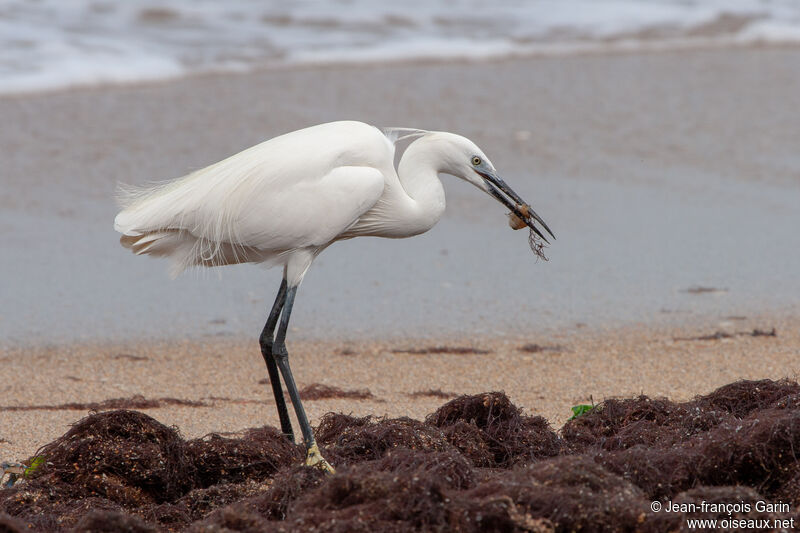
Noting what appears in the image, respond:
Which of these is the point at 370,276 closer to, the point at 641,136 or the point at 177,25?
the point at 641,136

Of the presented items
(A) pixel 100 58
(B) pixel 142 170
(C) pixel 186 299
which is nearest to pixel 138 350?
(C) pixel 186 299

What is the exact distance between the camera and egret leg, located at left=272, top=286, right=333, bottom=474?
4.23 meters

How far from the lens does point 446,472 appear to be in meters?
3.65

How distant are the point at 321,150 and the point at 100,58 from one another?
911cm

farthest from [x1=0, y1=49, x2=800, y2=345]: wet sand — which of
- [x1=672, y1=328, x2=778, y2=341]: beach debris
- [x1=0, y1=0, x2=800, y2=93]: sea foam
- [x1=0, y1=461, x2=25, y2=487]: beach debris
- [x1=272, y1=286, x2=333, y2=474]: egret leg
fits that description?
[x1=0, y1=461, x2=25, y2=487]: beach debris

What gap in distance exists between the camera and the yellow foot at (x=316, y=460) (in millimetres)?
4094

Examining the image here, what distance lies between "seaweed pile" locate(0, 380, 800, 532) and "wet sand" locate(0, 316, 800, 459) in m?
0.87

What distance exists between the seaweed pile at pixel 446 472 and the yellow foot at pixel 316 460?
88 mm

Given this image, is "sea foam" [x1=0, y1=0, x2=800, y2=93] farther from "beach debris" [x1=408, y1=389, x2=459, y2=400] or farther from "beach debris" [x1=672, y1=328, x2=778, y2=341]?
"beach debris" [x1=672, y1=328, x2=778, y2=341]

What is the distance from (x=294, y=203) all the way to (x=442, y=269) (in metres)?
3.22

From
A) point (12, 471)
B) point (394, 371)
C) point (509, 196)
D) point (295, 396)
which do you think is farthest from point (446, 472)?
point (394, 371)

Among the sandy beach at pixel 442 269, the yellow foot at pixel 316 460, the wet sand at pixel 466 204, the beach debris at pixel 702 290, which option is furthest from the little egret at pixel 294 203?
the beach debris at pixel 702 290

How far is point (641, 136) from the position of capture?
34.7 ft

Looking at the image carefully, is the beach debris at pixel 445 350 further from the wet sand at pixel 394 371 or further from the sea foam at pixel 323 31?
the sea foam at pixel 323 31
